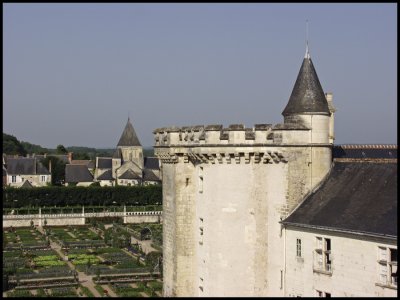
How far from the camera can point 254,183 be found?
22547 mm

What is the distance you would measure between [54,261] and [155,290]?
12.8m

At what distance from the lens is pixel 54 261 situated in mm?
49062

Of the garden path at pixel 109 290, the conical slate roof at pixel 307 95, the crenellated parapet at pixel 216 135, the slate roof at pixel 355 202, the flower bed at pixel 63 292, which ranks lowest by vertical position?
the garden path at pixel 109 290

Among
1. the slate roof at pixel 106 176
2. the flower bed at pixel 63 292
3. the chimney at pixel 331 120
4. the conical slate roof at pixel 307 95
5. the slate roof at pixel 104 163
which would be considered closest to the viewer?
the conical slate roof at pixel 307 95

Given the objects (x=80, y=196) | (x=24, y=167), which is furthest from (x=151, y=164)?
(x=80, y=196)

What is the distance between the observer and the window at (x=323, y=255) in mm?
20422

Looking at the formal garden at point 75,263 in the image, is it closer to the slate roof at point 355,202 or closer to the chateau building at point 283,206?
the chateau building at point 283,206

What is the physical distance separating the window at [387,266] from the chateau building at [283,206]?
0.08m

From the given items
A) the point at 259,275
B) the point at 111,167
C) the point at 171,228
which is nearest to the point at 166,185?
the point at 171,228

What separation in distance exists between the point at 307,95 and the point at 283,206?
13.0 feet

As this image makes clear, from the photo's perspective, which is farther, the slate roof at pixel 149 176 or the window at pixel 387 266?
the slate roof at pixel 149 176

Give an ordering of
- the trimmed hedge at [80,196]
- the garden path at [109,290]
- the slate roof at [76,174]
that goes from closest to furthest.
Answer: the garden path at [109,290] < the trimmed hedge at [80,196] < the slate roof at [76,174]

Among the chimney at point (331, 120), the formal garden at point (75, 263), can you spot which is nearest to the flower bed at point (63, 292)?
the formal garden at point (75, 263)

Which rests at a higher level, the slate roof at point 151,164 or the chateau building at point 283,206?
the slate roof at point 151,164
